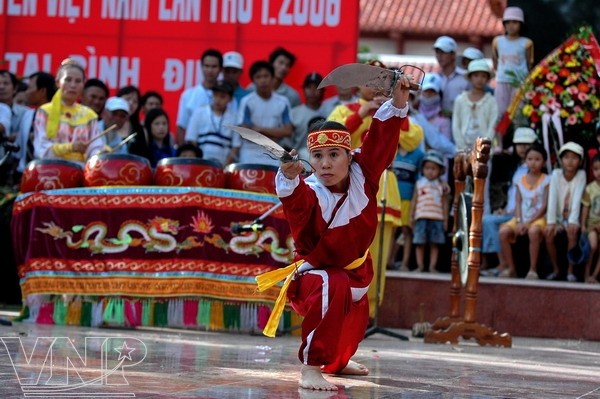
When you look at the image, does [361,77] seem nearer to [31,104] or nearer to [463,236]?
[463,236]

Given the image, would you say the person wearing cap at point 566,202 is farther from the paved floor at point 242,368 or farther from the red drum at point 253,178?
the red drum at point 253,178

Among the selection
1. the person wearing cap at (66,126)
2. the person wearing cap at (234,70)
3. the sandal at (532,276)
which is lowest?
the sandal at (532,276)

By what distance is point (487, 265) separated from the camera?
36.1ft

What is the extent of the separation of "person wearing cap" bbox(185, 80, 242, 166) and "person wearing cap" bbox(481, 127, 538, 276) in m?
2.32

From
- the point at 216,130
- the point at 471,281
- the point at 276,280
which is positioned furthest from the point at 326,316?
the point at 216,130

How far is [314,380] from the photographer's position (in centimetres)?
554

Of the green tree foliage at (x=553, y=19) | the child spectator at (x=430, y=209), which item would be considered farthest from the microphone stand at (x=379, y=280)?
the green tree foliage at (x=553, y=19)

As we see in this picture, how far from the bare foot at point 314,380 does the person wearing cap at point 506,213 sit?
521cm

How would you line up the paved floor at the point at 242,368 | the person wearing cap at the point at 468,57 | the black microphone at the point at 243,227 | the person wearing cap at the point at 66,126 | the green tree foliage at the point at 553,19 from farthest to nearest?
the green tree foliage at the point at 553,19 < the person wearing cap at the point at 468,57 < the person wearing cap at the point at 66,126 < the black microphone at the point at 243,227 < the paved floor at the point at 242,368

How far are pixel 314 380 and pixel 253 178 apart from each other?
366 cm

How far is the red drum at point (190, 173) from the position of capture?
901 centimetres

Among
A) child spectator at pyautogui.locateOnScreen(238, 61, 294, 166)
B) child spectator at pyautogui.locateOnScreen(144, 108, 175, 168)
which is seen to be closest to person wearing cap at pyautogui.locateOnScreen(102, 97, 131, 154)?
child spectator at pyautogui.locateOnScreen(144, 108, 175, 168)

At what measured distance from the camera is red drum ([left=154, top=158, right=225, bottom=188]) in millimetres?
9008

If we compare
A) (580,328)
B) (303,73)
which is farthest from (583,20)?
(580,328)
